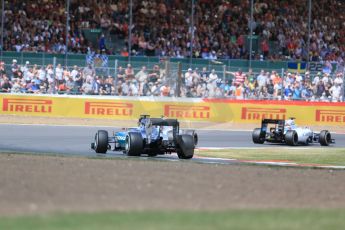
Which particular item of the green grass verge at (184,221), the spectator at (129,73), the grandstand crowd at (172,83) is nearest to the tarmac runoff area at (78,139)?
the grandstand crowd at (172,83)

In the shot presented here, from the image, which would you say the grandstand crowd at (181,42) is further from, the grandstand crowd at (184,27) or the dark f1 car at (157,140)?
the dark f1 car at (157,140)

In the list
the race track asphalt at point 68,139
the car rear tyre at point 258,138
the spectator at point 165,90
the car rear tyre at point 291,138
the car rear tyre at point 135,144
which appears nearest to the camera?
the car rear tyre at point 135,144

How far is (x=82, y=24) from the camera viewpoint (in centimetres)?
4059

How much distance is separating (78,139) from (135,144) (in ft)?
21.7

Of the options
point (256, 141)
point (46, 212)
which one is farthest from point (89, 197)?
point (256, 141)

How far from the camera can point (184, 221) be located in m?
10.8

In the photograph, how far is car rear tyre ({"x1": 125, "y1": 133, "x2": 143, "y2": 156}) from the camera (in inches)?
862

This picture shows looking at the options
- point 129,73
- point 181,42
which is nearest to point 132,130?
point 129,73

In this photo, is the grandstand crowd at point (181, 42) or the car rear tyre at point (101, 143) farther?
the grandstand crowd at point (181, 42)

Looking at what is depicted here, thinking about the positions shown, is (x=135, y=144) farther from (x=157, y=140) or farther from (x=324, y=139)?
(x=324, y=139)

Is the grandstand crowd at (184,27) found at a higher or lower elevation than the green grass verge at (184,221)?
higher

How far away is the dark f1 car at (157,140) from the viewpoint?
21938 millimetres

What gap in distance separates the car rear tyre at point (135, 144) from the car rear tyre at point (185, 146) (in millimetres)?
880

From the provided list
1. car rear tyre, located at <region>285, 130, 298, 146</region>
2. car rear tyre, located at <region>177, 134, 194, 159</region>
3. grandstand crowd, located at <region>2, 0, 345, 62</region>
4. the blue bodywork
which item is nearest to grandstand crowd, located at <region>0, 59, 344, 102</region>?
grandstand crowd, located at <region>2, 0, 345, 62</region>
